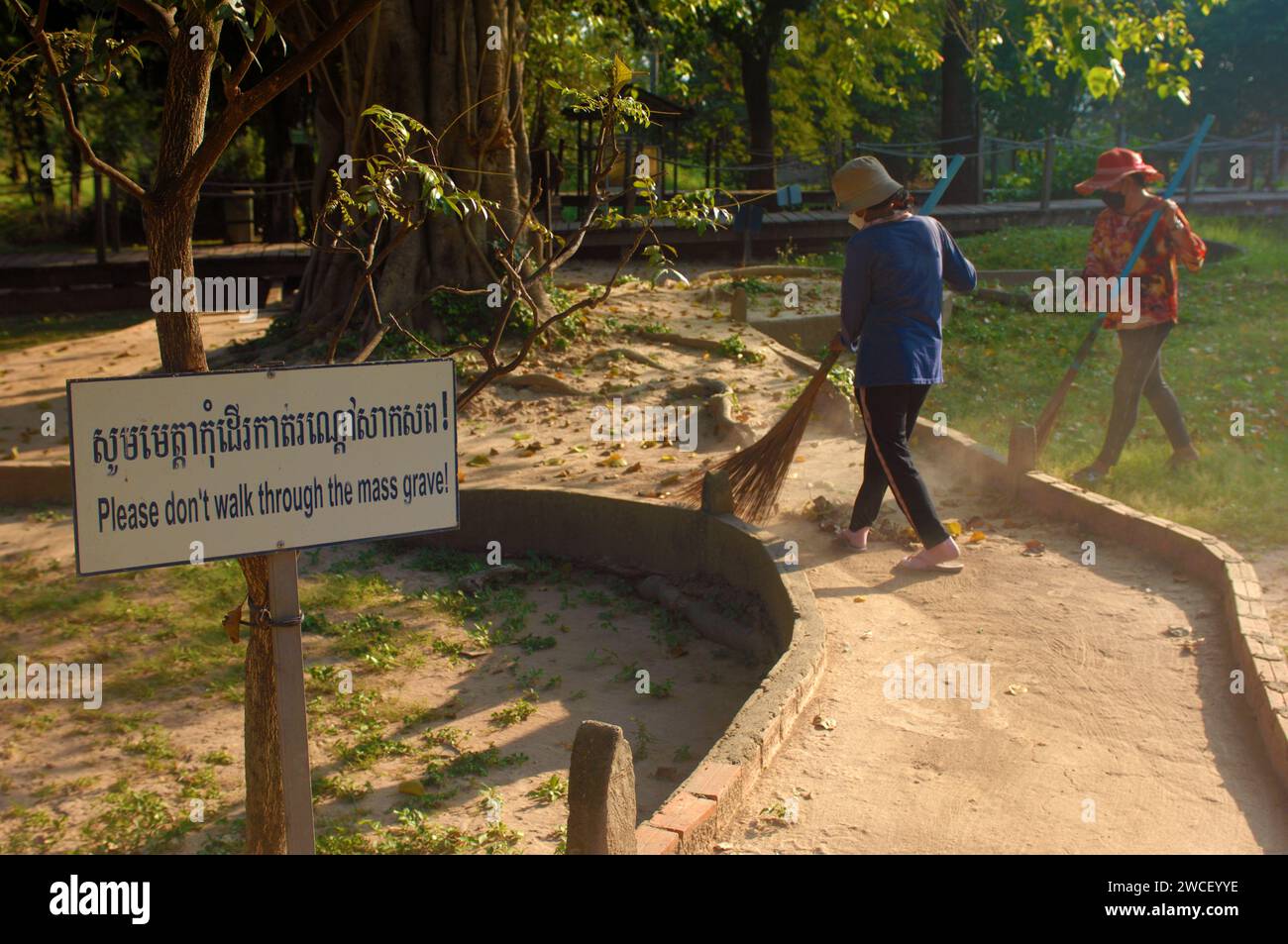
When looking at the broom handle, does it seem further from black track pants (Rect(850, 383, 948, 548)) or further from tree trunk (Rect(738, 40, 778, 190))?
tree trunk (Rect(738, 40, 778, 190))

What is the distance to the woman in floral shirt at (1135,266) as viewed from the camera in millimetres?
7855

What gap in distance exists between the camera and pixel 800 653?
5301 millimetres

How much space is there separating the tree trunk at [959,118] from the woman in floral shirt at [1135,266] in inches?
695

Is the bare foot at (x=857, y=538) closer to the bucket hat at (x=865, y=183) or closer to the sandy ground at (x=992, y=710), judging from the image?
the sandy ground at (x=992, y=710)

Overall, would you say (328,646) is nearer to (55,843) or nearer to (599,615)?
(599,615)

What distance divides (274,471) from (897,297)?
4.10m

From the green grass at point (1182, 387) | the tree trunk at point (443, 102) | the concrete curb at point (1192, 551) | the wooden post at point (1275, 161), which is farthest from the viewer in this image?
the wooden post at point (1275, 161)

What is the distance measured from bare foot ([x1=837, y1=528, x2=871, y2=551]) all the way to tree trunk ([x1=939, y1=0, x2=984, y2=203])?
767 inches

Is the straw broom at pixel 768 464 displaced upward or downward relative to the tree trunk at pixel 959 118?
downward

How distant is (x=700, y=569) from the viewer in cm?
752

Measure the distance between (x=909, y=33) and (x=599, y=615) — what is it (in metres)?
14.1

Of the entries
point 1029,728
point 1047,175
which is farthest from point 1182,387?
point 1047,175

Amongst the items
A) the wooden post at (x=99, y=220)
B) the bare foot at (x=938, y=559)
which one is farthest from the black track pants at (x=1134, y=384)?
the wooden post at (x=99, y=220)

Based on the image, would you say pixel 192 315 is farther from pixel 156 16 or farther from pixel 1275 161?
pixel 1275 161
